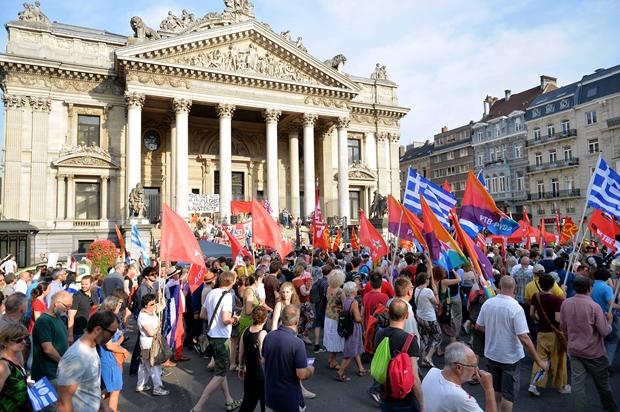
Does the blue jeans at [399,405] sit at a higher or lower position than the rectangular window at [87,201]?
lower

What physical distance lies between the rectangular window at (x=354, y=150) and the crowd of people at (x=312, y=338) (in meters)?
28.1

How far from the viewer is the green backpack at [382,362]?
4.16 metres

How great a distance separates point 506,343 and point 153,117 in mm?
31080

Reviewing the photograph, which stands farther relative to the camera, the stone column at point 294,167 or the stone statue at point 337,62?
the stone statue at point 337,62

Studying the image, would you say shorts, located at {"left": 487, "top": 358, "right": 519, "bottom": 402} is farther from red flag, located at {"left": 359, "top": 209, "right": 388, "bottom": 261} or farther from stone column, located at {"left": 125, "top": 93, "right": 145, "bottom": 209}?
stone column, located at {"left": 125, "top": 93, "right": 145, "bottom": 209}

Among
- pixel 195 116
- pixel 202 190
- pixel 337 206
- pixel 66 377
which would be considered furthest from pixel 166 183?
pixel 66 377

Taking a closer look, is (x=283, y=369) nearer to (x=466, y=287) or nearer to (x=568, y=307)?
(x=568, y=307)

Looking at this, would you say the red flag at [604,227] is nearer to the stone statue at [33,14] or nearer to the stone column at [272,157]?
the stone column at [272,157]

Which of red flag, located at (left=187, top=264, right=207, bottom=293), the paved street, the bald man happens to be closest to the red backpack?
the paved street

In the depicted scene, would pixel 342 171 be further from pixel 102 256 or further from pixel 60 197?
pixel 102 256

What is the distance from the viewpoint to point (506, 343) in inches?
208

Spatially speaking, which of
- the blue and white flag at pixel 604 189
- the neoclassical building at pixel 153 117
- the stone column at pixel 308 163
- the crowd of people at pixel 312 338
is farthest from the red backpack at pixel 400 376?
the stone column at pixel 308 163

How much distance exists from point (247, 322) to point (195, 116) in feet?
94.8

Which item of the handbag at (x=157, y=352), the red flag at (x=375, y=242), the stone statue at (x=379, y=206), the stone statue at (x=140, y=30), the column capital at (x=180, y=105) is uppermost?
the stone statue at (x=140, y=30)
